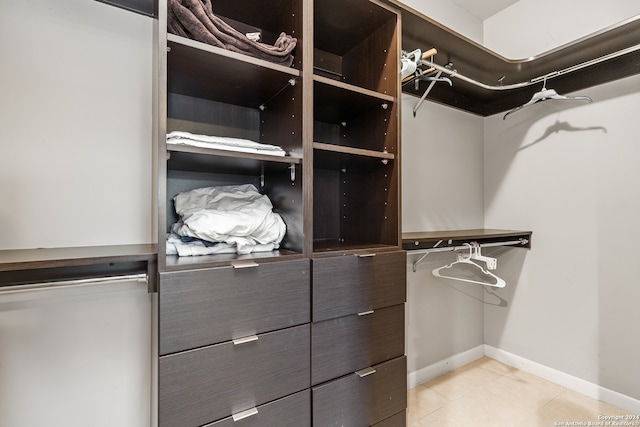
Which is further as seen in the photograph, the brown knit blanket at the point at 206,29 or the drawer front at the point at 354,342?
the drawer front at the point at 354,342

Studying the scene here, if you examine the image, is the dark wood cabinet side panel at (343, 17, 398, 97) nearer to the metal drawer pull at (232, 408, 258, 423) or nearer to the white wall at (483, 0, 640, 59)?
the metal drawer pull at (232, 408, 258, 423)

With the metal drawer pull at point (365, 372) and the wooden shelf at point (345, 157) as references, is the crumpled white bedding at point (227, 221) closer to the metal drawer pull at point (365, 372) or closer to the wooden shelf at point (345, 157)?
the wooden shelf at point (345, 157)

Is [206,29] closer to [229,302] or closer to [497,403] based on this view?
[229,302]

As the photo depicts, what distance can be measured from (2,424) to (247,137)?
130 centimetres

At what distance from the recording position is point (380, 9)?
1.24 metres

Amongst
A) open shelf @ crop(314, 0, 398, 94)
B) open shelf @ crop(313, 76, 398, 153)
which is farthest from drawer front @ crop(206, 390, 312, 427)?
open shelf @ crop(314, 0, 398, 94)

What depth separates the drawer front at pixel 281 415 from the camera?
37.2 inches

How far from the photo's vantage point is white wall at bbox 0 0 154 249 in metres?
1.00

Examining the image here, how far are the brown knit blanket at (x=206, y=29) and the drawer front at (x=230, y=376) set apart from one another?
96cm

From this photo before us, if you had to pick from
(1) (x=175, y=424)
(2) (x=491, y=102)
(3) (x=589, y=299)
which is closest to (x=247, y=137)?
(1) (x=175, y=424)

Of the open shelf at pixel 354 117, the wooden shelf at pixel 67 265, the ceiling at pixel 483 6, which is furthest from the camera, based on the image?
the ceiling at pixel 483 6

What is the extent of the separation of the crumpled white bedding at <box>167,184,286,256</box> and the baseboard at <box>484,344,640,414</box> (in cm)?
213

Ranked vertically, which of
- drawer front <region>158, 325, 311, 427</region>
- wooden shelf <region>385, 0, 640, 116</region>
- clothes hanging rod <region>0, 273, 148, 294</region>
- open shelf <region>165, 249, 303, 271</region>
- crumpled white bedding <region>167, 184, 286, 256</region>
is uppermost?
wooden shelf <region>385, 0, 640, 116</region>

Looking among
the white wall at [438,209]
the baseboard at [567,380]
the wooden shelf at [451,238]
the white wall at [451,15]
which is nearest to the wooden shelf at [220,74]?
the wooden shelf at [451,238]
